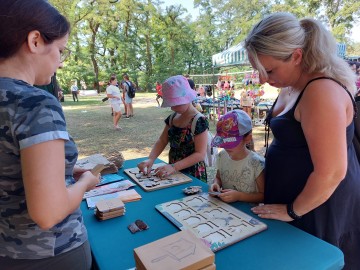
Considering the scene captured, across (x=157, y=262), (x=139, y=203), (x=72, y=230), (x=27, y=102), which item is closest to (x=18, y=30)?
(x=27, y=102)

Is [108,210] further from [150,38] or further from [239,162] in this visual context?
[150,38]

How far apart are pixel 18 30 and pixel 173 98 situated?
1.15m

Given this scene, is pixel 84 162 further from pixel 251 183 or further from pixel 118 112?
pixel 118 112

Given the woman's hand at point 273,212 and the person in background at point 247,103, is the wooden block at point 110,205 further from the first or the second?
the person in background at point 247,103

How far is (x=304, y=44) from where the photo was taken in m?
1.07

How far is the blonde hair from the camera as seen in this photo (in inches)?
40.4

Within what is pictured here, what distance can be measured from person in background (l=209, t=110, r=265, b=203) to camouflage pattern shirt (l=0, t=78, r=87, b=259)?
0.75 meters

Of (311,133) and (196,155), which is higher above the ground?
(311,133)

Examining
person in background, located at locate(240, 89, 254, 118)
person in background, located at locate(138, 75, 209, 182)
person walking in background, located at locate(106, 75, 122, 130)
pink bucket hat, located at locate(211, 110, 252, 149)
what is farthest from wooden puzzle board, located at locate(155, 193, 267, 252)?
person in background, located at locate(240, 89, 254, 118)

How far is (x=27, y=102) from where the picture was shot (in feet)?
2.01

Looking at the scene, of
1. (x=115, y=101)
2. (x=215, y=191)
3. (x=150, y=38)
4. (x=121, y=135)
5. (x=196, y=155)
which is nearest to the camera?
(x=215, y=191)

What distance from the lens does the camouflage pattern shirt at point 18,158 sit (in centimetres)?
60

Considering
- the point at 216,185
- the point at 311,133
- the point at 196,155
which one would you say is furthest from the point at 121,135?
the point at 311,133

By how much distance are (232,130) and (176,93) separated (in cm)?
53
